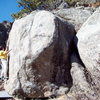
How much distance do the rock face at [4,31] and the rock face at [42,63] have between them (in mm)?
15003

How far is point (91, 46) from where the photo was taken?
10031 millimetres

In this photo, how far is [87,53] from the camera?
1020 centimetres

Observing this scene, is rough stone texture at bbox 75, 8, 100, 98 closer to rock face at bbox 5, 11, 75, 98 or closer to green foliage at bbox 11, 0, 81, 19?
rock face at bbox 5, 11, 75, 98

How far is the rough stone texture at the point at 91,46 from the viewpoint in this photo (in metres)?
9.70

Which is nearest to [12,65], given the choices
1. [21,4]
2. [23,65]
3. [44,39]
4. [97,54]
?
[23,65]

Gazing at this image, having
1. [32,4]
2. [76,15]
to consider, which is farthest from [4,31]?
[76,15]

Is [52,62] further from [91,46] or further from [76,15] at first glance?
[76,15]

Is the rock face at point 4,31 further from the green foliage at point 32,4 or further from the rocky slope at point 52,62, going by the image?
the rocky slope at point 52,62

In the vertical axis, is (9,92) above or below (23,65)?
below

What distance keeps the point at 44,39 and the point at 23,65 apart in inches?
60.0

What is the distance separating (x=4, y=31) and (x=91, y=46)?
18.9 m

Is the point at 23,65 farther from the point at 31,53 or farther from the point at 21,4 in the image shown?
the point at 21,4

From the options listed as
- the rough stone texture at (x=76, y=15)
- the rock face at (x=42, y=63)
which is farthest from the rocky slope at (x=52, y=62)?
the rough stone texture at (x=76, y=15)

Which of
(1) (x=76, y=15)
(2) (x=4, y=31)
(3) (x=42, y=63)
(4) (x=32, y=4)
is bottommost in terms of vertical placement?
(3) (x=42, y=63)
